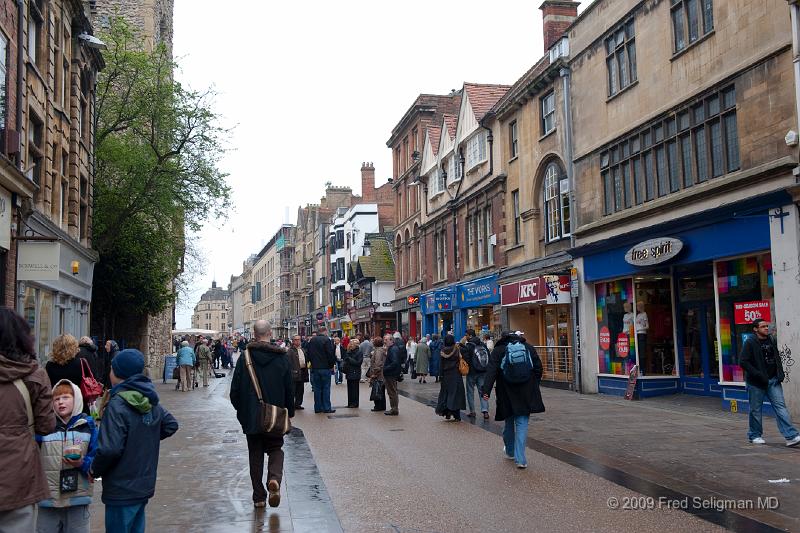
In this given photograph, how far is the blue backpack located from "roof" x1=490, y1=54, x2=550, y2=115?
15.0m

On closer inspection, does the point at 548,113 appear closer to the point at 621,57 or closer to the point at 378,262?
the point at 621,57

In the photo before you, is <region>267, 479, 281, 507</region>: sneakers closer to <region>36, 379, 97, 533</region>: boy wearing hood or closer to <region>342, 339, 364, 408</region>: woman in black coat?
<region>36, 379, 97, 533</region>: boy wearing hood

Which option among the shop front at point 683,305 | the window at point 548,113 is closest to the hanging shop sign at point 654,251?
the shop front at point 683,305

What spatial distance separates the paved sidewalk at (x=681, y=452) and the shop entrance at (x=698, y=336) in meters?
0.47

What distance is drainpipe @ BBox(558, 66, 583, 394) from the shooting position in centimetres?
2136

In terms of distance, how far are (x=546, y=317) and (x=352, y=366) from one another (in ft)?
31.6

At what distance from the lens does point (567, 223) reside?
74.2ft

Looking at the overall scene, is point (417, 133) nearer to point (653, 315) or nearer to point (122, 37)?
point (122, 37)

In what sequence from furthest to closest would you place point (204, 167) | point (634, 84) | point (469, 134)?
point (469, 134) < point (204, 167) < point (634, 84)

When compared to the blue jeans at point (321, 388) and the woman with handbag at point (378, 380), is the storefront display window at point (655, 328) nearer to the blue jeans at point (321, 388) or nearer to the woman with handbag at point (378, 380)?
the woman with handbag at point (378, 380)

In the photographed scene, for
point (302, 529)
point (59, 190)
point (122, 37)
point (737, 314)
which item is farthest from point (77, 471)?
point (122, 37)

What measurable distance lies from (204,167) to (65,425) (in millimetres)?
23848

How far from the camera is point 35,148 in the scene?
57.6 ft

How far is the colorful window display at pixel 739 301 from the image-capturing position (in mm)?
14523
